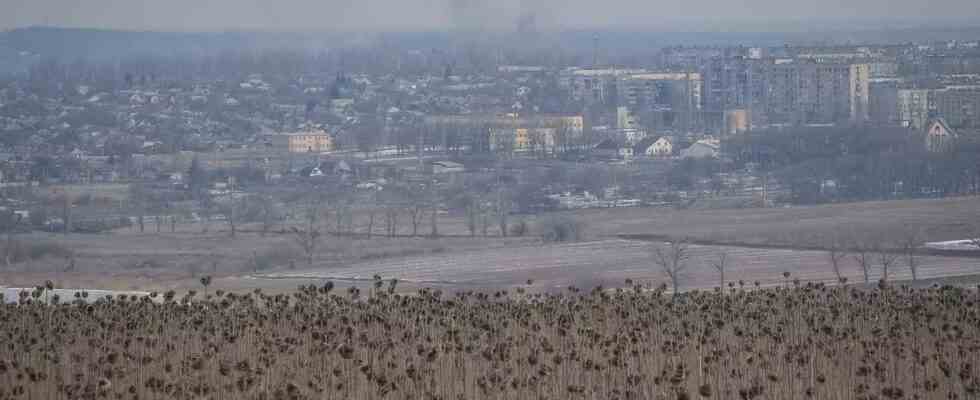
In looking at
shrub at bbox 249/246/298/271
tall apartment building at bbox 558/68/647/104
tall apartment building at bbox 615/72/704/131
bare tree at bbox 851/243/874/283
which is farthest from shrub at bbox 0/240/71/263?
tall apartment building at bbox 558/68/647/104

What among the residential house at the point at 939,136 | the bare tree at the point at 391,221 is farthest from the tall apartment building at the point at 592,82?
the bare tree at the point at 391,221

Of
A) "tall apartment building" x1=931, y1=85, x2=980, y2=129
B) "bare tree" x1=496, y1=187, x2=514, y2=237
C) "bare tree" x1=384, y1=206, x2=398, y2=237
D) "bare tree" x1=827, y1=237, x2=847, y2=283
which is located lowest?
"bare tree" x1=496, y1=187, x2=514, y2=237

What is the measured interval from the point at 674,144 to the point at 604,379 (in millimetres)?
45553

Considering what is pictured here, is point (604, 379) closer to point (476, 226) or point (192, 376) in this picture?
point (192, 376)

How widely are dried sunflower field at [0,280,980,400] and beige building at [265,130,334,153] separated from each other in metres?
43.6

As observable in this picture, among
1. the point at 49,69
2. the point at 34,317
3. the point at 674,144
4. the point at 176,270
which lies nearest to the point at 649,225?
the point at 176,270

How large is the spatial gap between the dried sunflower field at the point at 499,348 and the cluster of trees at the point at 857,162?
30104 mm

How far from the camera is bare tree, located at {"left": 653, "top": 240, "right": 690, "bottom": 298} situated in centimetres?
2533

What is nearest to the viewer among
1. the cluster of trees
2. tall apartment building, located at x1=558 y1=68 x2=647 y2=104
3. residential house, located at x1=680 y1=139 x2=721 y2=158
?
the cluster of trees

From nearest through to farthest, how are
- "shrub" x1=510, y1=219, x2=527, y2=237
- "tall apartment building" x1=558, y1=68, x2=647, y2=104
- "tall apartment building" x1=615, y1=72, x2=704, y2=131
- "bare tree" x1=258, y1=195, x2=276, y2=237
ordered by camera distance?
"shrub" x1=510, y1=219, x2=527, y2=237, "bare tree" x1=258, y1=195, x2=276, y2=237, "tall apartment building" x1=615, y1=72, x2=704, y2=131, "tall apartment building" x1=558, y1=68, x2=647, y2=104

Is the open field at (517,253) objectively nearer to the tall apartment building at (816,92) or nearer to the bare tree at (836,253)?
the bare tree at (836,253)

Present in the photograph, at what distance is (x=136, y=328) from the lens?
10688mm

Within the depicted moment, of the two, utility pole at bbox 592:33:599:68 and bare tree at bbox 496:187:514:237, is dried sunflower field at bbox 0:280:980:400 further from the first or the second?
utility pole at bbox 592:33:599:68

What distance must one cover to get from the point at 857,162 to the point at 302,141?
18.7 meters
